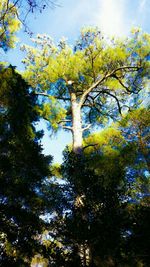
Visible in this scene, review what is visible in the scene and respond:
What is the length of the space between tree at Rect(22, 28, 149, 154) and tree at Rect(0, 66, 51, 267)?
2744 mm

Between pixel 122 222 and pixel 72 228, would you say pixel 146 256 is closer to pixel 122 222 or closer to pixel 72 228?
pixel 122 222

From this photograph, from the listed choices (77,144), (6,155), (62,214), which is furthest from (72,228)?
(77,144)

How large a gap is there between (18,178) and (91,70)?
6.84 meters

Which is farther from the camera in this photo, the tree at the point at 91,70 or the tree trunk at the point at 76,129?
the tree at the point at 91,70

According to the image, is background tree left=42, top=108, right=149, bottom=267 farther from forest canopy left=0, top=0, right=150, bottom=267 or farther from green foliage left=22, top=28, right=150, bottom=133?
green foliage left=22, top=28, right=150, bottom=133

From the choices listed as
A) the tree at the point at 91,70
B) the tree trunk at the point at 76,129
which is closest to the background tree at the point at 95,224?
the tree trunk at the point at 76,129

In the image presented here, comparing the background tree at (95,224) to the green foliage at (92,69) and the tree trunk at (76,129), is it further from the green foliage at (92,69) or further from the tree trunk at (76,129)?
the green foliage at (92,69)

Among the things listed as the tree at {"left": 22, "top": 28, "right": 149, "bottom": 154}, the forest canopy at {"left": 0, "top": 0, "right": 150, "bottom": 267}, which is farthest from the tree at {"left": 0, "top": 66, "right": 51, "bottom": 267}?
the tree at {"left": 22, "top": 28, "right": 149, "bottom": 154}

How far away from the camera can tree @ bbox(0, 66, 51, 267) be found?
247 inches

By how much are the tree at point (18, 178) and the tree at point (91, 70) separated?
274 centimetres

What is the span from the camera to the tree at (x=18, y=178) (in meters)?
6.28

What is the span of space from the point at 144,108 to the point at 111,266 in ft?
33.5

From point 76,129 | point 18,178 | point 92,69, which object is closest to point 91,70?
point 92,69

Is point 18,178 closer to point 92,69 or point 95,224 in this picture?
point 95,224
